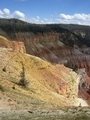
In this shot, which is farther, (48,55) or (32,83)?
(48,55)

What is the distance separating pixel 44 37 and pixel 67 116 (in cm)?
16450

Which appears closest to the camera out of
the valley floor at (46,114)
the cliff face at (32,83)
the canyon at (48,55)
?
the valley floor at (46,114)

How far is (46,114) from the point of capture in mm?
18500

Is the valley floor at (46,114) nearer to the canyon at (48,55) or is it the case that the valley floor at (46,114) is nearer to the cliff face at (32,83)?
the cliff face at (32,83)

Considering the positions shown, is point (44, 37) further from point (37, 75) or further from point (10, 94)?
point (10, 94)

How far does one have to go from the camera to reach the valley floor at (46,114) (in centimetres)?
1733

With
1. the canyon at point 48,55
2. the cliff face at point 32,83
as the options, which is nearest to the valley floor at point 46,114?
the cliff face at point 32,83

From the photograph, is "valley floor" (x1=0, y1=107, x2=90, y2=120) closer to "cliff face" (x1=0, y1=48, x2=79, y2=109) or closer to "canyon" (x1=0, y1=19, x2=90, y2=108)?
"cliff face" (x1=0, y1=48, x2=79, y2=109)

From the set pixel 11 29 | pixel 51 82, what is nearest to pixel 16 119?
pixel 51 82

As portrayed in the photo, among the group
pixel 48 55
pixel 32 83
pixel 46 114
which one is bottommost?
pixel 32 83

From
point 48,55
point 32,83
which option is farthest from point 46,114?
point 48,55

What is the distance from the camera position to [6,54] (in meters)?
45.5

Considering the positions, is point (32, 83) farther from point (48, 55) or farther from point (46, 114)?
point (48, 55)

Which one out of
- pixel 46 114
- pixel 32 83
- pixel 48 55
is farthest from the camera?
pixel 48 55
